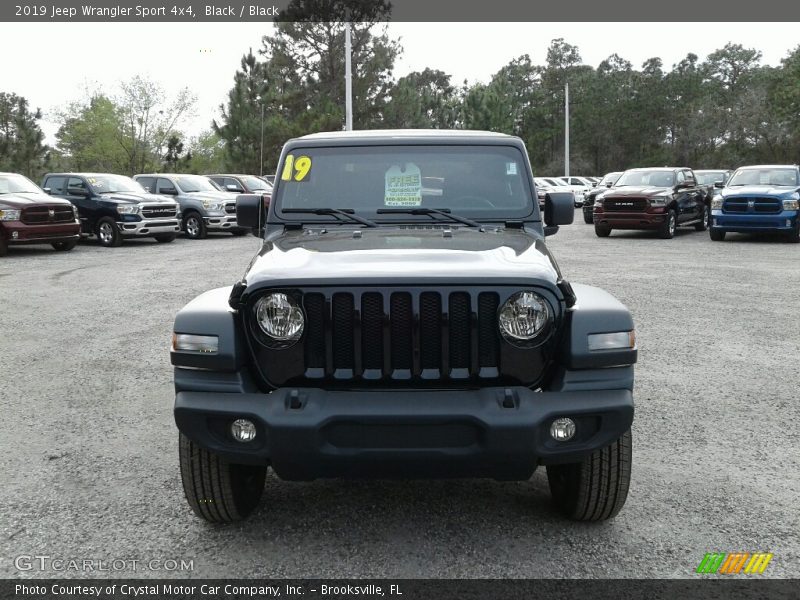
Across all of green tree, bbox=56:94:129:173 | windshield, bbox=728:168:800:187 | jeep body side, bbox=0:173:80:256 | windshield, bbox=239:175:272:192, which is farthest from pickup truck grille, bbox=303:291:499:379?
green tree, bbox=56:94:129:173

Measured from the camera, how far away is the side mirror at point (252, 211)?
4.94m

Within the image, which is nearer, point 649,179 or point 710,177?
point 649,179

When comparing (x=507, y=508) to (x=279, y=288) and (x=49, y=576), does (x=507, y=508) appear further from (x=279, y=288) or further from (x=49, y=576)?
(x=49, y=576)

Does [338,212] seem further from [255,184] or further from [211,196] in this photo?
[255,184]

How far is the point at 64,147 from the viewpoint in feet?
189

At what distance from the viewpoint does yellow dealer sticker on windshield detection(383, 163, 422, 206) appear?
472cm

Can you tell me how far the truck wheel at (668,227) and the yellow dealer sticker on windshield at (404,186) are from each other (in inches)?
665

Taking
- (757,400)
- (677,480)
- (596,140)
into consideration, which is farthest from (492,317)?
(596,140)

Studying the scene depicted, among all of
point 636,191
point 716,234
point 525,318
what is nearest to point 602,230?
point 636,191

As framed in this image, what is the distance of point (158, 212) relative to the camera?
67.6 feet

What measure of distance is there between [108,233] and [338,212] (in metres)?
16.9

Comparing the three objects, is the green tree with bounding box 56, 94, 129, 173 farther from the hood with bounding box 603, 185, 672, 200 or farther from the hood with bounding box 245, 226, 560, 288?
the hood with bounding box 245, 226, 560, 288

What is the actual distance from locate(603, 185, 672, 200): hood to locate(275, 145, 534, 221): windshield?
16579mm

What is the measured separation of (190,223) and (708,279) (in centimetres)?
1468
